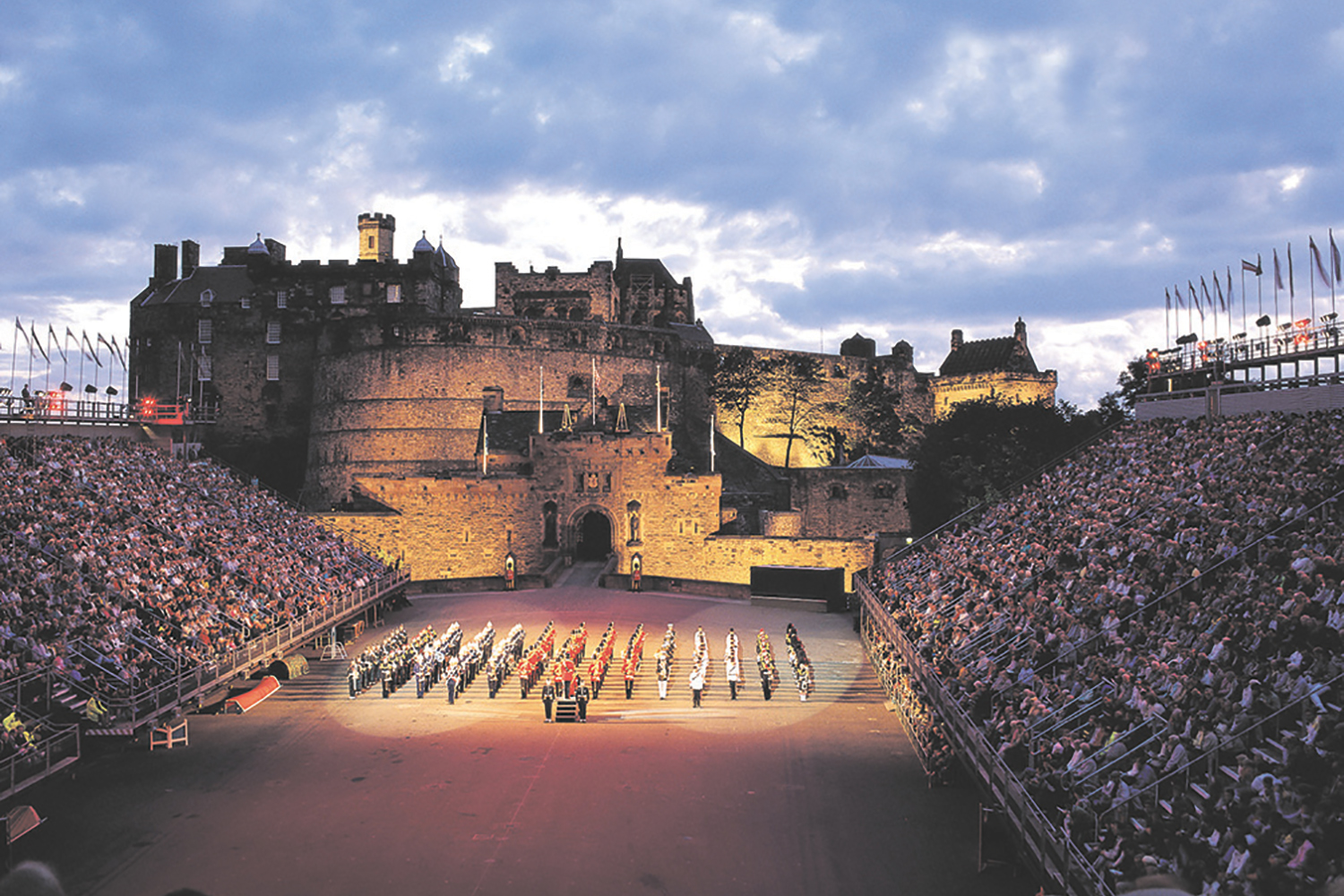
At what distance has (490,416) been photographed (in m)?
47.4

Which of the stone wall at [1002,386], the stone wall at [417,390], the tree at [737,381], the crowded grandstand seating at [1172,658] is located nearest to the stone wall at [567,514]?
the stone wall at [417,390]

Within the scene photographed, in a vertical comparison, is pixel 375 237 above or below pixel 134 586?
above

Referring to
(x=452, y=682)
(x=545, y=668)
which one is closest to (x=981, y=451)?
(x=545, y=668)

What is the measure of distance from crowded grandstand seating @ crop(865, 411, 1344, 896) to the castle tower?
132 feet

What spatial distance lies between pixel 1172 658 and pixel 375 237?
162 feet

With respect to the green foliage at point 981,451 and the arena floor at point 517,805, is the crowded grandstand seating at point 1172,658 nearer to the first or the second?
the arena floor at point 517,805

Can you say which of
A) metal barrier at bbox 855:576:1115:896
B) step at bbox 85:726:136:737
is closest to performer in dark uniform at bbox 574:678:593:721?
metal barrier at bbox 855:576:1115:896

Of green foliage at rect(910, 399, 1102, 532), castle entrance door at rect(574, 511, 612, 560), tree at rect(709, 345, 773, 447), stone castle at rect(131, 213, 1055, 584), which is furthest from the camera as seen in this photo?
tree at rect(709, 345, 773, 447)

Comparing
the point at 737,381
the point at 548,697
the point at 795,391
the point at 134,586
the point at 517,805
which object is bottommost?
the point at 517,805

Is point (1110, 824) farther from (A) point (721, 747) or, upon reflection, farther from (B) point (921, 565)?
(B) point (921, 565)

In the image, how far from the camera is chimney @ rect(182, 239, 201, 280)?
54.5 metres

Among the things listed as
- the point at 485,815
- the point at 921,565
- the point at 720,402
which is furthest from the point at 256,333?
the point at 485,815

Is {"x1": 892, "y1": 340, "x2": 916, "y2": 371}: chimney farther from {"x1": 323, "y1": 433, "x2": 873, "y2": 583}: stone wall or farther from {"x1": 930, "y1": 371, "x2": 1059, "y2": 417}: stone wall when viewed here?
{"x1": 323, "y1": 433, "x2": 873, "y2": 583}: stone wall

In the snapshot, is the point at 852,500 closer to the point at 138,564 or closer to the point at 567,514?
the point at 567,514
